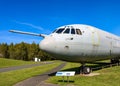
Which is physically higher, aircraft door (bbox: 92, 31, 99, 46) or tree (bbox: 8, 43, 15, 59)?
tree (bbox: 8, 43, 15, 59)

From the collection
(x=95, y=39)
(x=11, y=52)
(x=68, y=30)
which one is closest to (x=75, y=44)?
(x=68, y=30)

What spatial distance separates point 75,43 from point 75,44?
0.08m

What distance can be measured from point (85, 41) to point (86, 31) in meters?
1.12

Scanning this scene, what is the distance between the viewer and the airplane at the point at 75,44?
57.1 feet

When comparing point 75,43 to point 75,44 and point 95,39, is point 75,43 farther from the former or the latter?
point 95,39

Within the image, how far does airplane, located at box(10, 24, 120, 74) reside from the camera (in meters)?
17.4

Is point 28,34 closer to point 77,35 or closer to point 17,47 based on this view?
point 77,35

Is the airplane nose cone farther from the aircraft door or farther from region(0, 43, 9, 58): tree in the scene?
region(0, 43, 9, 58): tree

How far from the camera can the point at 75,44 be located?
60.8 ft

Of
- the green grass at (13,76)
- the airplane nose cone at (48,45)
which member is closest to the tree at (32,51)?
the green grass at (13,76)

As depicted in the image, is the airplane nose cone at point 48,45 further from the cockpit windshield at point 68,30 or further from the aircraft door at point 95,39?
the aircraft door at point 95,39

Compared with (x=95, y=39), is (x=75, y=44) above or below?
below

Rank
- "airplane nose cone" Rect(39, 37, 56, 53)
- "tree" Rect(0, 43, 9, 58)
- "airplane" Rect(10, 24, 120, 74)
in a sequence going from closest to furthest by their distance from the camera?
"airplane nose cone" Rect(39, 37, 56, 53)
"airplane" Rect(10, 24, 120, 74)
"tree" Rect(0, 43, 9, 58)

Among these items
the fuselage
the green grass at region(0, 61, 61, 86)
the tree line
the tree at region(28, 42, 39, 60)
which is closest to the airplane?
the fuselage
